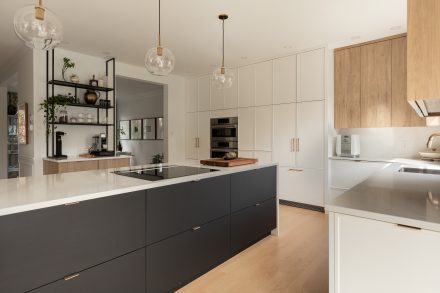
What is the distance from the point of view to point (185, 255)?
78.9 inches

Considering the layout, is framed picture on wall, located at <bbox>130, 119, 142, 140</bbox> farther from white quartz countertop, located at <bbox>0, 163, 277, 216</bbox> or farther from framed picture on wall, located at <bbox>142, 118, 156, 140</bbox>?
white quartz countertop, located at <bbox>0, 163, 277, 216</bbox>

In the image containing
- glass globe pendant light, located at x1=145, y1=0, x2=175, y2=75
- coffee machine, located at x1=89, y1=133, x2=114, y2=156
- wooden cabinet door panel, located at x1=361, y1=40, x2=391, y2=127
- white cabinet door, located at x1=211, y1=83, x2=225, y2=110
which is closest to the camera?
glass globe pendant light, located at x1=145, y1=0, x2=175, y2=75

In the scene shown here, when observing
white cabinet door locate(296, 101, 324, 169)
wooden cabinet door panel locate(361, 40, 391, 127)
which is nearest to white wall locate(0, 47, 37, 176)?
white cabinet door locate(296, 101, 324, 169)

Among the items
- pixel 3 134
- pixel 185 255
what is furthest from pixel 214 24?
pixel 3 134

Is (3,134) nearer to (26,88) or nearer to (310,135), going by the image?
(26,88)

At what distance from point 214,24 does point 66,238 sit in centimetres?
293

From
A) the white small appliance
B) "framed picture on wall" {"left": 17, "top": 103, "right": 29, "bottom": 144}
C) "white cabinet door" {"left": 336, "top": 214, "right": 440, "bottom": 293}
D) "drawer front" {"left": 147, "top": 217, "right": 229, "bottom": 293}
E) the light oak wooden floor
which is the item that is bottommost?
the light oak wooden floor

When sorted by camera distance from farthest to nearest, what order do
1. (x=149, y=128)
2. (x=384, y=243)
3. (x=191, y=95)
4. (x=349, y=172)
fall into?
1. (x=149, y=128)
2. (x=191, y=95)
3. (x=349, y=172)
4. (x=384, y=243)

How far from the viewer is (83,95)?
4559 millimetres

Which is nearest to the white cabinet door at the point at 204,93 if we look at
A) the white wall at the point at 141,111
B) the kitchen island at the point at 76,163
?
the white wall at the point at 141,111

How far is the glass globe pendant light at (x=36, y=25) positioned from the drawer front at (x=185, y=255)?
1530 mm

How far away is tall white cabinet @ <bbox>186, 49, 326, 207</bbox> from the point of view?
4199 mm

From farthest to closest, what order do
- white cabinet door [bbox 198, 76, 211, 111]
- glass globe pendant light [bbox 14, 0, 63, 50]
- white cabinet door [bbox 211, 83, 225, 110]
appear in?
1. white cabinet door [bbox 198, 76, 211, 111]
2. white cabinet door [bbox 211, 83, 225, 110]
3. glass globe pendant light [bbox 14, 0, 63, 50]

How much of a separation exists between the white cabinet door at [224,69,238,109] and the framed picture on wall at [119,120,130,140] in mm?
4622
